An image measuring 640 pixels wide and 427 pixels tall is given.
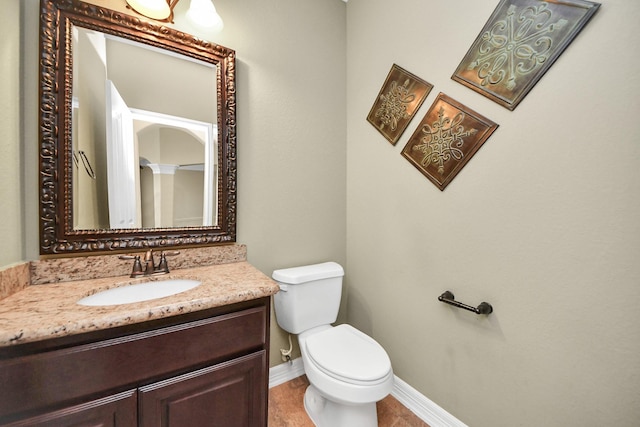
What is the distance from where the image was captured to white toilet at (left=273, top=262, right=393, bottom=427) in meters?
1.07

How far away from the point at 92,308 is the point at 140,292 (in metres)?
0.35

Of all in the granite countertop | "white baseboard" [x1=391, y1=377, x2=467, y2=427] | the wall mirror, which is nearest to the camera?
the granite countertop

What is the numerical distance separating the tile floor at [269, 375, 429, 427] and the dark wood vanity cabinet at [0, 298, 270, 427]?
1.65 feet

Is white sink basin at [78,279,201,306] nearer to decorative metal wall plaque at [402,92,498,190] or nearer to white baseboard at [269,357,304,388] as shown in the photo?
white baseboard at [269,357,304,388]

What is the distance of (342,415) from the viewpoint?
46.6 inches

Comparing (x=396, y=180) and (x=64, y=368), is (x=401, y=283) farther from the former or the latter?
(x=64, y=368)

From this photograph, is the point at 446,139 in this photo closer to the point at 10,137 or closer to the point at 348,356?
the point at 348,356

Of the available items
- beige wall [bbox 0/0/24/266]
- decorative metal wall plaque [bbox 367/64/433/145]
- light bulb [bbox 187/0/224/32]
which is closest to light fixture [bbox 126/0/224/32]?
light bulb [bbox 187/0/224/32]

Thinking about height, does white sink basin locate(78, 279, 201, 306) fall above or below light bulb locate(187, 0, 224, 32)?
below

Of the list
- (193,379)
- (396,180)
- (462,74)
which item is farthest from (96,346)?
(462,74)

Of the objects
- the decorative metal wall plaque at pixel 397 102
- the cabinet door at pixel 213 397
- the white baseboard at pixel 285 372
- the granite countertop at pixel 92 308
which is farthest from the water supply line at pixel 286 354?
the decorative metal wall plaque at pixel 397 102

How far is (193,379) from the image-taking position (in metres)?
0.82

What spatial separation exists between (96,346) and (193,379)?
309mm

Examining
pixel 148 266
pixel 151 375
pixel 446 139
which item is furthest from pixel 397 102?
pixel 151 375
